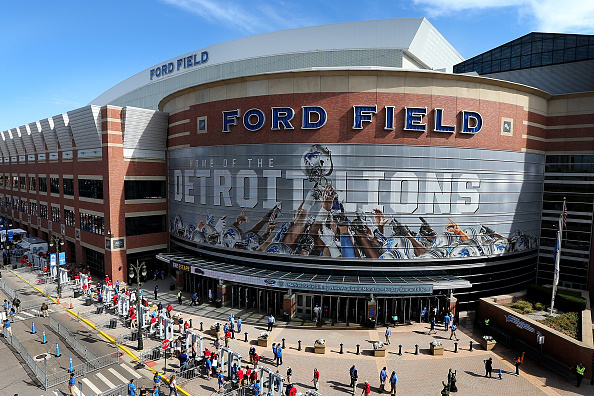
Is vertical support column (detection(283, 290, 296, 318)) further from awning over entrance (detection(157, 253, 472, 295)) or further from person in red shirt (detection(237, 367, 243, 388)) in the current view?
person in red shirt (detection(237, 367, 243, 388))

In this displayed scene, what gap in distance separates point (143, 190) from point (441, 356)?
3721cm

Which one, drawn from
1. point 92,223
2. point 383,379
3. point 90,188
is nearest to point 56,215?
point 92,223

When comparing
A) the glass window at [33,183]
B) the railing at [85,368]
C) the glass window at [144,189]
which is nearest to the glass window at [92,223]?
the glass window at [144,189]

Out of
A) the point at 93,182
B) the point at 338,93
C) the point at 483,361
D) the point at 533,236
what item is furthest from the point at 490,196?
the point at 93,182

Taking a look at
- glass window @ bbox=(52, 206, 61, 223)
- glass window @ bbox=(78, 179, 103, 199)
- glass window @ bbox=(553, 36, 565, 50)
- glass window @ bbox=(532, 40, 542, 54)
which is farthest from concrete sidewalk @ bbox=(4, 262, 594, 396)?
glass window @ bbox=(553, 36, 565, 50)

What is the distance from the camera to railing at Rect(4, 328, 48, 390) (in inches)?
834

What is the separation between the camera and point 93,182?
42.9 meters

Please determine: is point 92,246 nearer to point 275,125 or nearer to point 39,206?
point 39,206

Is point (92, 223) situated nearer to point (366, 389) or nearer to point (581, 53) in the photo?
point (366, 389)

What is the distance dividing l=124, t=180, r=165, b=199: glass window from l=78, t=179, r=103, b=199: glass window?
3319 mm

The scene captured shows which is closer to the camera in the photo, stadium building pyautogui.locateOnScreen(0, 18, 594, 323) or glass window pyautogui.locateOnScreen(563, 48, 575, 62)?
stadium building pyautogui.locateOnScreen(0, 18, 594, 323)

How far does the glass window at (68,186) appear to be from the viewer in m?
48.3

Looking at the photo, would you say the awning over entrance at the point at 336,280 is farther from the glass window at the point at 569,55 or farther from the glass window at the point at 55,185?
the glass window at the point at 55,185

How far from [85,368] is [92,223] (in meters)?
26.0
